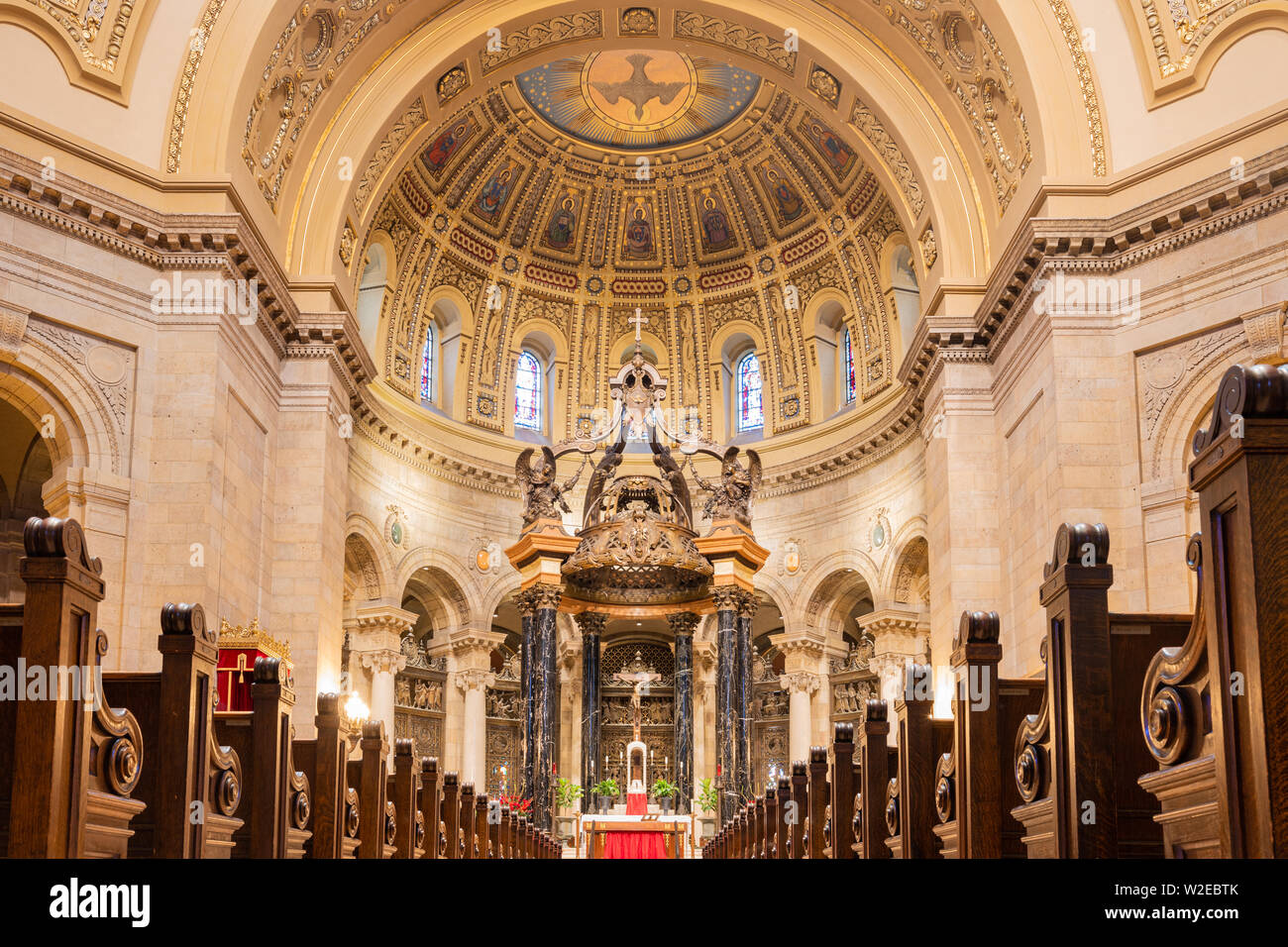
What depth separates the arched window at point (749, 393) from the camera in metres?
29.2

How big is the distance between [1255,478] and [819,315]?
25146 millimetres

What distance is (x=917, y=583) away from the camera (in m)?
25.1

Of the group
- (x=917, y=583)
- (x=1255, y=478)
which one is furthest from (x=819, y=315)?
(x=1255, y=478)

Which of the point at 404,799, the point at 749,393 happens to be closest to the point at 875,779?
the point at 404,799

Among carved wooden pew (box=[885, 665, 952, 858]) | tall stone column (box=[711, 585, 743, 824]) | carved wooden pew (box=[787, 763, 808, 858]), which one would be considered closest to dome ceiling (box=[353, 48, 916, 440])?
tall stone column (box=[711, 585, 743, 824])

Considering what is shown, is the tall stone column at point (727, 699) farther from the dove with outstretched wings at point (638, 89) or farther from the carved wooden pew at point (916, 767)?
the carved wooden pew at point (916, 767)

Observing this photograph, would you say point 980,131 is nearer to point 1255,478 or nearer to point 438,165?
point 438,165

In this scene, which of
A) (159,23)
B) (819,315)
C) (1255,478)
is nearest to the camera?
(1255,478)

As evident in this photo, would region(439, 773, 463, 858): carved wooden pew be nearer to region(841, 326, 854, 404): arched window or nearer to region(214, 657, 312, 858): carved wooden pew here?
region(214, 657, 312, 858): carved wooden pew

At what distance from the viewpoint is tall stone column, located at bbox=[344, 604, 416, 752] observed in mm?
24688

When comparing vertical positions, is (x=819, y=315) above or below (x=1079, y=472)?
above

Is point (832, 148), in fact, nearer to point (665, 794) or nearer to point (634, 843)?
point (665, 794)

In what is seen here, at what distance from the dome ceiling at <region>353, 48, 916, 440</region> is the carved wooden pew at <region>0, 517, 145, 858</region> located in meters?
20.8

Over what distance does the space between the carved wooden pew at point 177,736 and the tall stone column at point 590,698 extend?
15497mm
